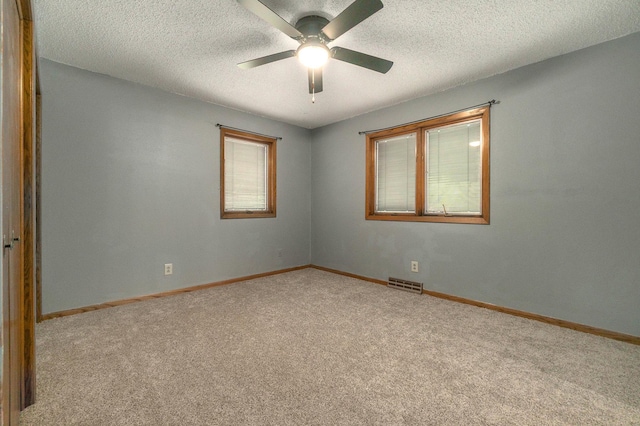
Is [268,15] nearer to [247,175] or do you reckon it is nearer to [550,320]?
[247,175]

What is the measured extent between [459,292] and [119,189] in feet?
12.6

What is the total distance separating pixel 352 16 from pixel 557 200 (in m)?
2.36

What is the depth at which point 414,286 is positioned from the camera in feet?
11.4

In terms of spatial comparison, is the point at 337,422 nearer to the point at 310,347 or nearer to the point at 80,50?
the point at 310,347

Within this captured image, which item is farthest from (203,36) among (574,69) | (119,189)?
(574,69)

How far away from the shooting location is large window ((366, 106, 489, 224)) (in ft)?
10.2

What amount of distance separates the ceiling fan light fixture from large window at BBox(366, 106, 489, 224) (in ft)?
5.96

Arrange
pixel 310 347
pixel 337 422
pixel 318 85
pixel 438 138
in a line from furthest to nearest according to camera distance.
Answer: pixel 438 138
pixel 318 85
pixel 310 347
pixel 337 422

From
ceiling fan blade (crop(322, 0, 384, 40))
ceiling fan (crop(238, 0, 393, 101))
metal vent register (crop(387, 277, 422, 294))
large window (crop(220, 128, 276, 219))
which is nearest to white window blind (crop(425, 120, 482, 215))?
metal vent register (crop(387, 277, 422, 294))

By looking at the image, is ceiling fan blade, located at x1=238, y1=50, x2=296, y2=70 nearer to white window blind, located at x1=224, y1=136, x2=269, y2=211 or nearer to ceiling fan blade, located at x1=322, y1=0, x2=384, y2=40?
ceiling fan blade, located at x1=322, y1=0, x2=384, y2=40

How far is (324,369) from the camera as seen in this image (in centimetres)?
179

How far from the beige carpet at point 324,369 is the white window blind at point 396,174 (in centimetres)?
153

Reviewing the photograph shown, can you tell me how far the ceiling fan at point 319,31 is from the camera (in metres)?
1.68

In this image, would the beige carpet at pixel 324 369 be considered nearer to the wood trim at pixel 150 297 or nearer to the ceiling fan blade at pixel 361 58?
the wood trim at pixel 150 297
